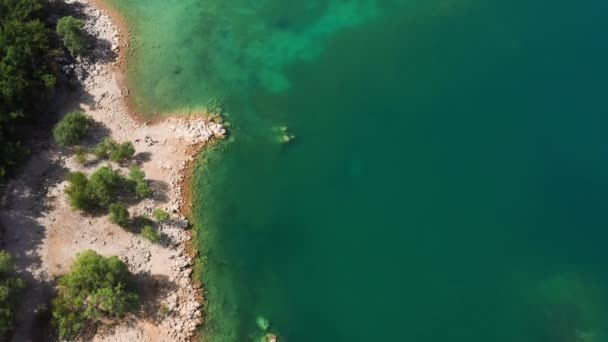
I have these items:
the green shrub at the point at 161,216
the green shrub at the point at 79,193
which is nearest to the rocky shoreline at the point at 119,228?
the green shrub at the point at 161,216

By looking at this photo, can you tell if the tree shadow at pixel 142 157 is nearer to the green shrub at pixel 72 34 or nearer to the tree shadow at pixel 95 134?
the tree shadow at pixel 95 134

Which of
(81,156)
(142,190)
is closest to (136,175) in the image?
(142,190)

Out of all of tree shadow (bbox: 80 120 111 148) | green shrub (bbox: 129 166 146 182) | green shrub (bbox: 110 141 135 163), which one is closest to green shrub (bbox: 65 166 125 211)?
green shrub (bbox: 129 166 146 182)

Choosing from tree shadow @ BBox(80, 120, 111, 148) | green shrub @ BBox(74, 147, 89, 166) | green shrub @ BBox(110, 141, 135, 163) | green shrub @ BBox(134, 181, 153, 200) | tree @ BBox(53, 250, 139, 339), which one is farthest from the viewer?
tree shadow @ BBox(80, 120, 111, 148)

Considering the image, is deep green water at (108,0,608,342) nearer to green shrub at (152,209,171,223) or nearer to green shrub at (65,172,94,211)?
green shrub at (152,209,171,223)

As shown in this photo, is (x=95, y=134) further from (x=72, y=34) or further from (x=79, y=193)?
(x=72, y=34)
